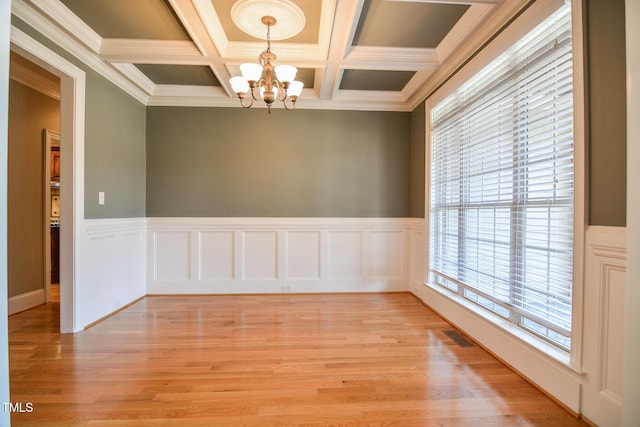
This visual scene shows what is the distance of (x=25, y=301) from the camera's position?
3287 mm

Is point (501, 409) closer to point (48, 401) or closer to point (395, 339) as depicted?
point (395, 339)

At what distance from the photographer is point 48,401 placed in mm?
1729

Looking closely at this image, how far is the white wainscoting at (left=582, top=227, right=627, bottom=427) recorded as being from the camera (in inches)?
55.7

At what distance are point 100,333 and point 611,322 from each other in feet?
12.2

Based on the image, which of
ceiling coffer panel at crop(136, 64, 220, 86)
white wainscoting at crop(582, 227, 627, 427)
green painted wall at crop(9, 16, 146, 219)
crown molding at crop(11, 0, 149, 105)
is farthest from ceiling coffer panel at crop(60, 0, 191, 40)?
white wainscoting at crop(582, 227, 627, 427)

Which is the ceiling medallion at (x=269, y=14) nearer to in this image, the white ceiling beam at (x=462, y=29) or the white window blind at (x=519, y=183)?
the white ceiling beam at (x=462, y=29)

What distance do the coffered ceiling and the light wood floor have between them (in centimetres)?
256

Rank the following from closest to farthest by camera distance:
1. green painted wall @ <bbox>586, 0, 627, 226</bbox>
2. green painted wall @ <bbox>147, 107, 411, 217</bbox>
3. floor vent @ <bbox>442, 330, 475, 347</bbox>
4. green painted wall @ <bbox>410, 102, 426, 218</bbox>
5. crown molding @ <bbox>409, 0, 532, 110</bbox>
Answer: green painted wall @ <bbox>586, 0, 627, 226</bbox> → crown molding @ <bbox>409, 0, 532, 110</bbox> → floor vent @ <bbox>442, 330, 475, 347</bbox> → green painted wall @ <bbox>410, 102, 426, 218</bbox> → green painted wall @ <bbox>147, 107, 411, 217</bbox>

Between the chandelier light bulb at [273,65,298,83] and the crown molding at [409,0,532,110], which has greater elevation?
the crown molding at [409,0,532,110]

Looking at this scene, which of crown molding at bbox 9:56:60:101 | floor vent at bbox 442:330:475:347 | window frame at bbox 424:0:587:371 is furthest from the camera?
crown molding at bbox 9:56:60:101

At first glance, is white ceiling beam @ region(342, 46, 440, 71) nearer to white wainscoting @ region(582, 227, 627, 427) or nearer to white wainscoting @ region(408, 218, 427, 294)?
white wainscoting @ region(408, 218, 427, 294)

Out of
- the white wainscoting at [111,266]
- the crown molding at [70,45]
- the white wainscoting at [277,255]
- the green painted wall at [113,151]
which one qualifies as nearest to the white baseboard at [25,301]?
the white wainscoting at [111,266]

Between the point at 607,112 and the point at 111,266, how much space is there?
422cm

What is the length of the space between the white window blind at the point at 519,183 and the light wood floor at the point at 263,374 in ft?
1.69
